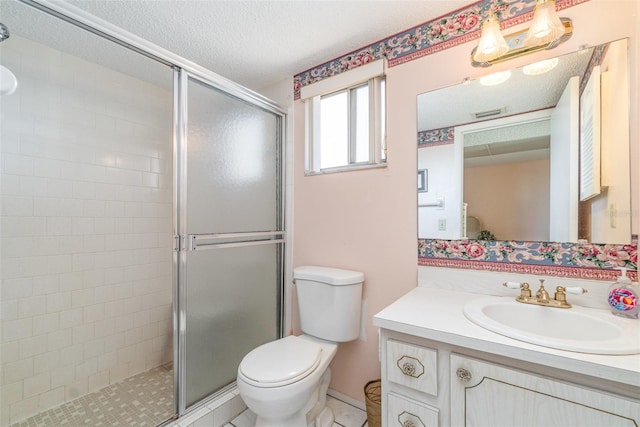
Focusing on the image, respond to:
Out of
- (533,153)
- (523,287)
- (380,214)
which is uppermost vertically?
(533,153)

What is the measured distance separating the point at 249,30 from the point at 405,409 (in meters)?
1.88

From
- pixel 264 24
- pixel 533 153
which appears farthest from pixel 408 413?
pixel 264 24

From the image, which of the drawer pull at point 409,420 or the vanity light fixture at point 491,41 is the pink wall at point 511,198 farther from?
the drawer pull at point 409,420

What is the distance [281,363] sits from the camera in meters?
1.28

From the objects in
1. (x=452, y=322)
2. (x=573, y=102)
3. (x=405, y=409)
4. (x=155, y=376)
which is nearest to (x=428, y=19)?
(x=573, y=102)

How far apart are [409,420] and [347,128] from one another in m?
1.51

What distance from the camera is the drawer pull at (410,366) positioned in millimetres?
944

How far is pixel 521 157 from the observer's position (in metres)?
1.24

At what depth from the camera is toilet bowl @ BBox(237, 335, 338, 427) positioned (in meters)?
1.16

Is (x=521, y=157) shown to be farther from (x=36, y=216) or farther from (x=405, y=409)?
(x=36, y=216)

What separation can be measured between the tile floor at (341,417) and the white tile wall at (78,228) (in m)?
0.93

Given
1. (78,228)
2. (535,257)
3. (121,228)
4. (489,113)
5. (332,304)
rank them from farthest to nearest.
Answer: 1. (121,228)
2. (78,228)
3. (332,304)
4. (489,113)
5. (535,257)

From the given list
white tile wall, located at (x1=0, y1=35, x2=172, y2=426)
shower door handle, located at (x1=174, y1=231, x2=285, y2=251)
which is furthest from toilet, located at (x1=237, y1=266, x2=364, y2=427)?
white tile wall, located at (x1=0, y1=35, x2=172, y2=426)

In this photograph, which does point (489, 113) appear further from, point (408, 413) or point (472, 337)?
point (408, 413)
